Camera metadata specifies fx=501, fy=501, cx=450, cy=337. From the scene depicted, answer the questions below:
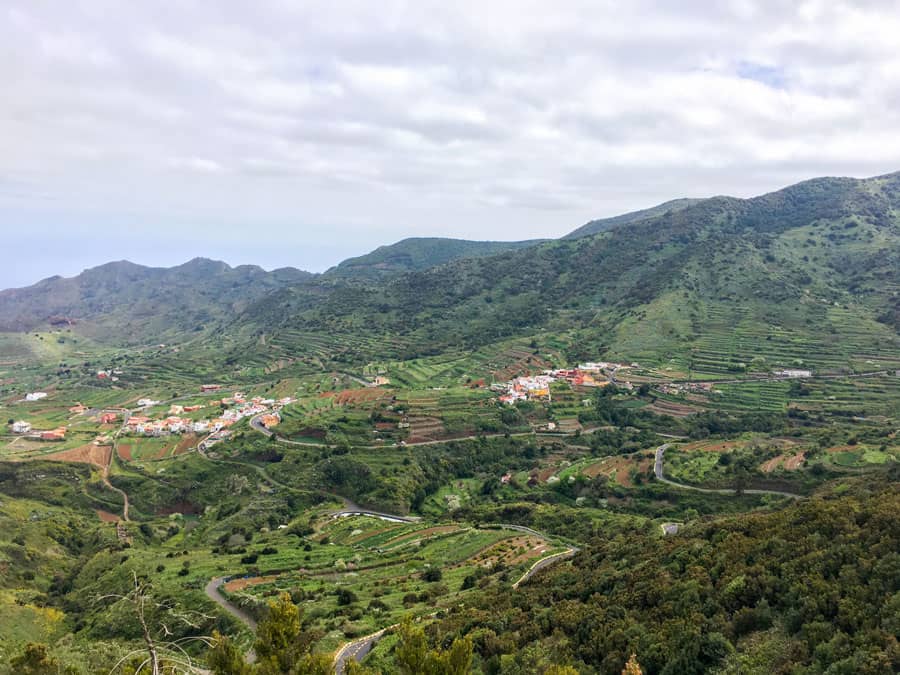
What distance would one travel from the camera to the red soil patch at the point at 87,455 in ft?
287

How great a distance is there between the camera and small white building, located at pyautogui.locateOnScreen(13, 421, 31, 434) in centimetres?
10712

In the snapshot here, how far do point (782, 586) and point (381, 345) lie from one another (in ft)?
524

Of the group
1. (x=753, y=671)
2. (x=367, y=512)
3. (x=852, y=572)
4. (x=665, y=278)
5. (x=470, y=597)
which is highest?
(x=665, y=278)

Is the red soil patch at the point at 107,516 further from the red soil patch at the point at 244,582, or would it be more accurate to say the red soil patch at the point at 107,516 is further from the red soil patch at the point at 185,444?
the red soil patch at the point at 244,582

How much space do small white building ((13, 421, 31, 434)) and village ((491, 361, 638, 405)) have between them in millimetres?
101295

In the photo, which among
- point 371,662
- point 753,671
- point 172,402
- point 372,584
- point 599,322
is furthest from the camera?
point 599,322

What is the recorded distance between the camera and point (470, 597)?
36.0 m

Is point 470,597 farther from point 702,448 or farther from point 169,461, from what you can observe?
point 169,461

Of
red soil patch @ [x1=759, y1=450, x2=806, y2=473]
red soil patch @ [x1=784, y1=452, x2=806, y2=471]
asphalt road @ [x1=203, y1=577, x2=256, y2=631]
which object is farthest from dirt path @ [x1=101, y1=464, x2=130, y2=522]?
red soil patch @ [x1=784, y1=452, x2=806, y2=471]

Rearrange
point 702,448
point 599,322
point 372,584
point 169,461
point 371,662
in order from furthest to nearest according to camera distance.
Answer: point 599,322 < point 169,461 < point 702,448 < point 372,584 < point 371,662

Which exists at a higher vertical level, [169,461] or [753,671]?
[753,671]

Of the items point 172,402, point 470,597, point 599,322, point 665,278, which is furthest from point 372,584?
point 665,278

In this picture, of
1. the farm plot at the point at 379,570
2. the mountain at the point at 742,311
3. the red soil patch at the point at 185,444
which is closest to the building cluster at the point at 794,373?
the mountain at the point at 742,311

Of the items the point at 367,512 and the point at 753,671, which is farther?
the point at 367,512
